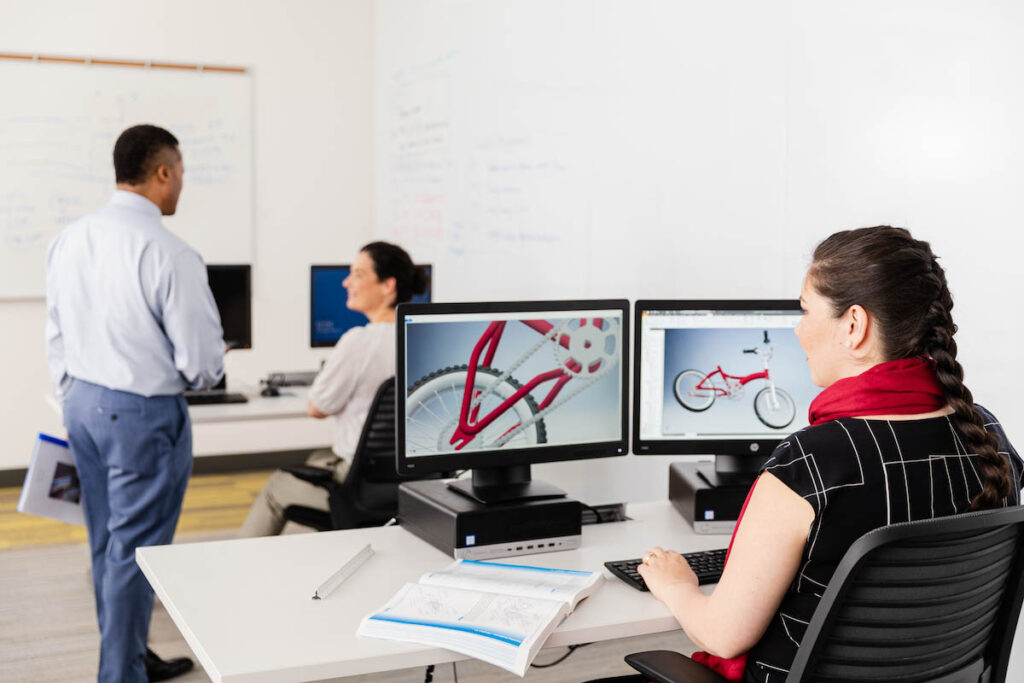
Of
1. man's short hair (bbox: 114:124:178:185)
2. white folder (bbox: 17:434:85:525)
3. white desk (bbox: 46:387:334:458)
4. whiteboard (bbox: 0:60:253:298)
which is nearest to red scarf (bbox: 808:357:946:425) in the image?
man's short hair (bbox: 114:124:178:185)

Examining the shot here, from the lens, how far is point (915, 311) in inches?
56.6

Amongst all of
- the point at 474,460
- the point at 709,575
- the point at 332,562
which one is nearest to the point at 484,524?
the point at 474,460

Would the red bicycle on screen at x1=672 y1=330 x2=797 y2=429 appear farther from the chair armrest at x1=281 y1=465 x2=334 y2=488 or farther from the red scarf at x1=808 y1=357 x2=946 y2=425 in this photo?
the chair armrest at x1=281 y1=465 x2=334 y2=488

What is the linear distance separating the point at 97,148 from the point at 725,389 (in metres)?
3.89

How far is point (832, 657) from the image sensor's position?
137 centimetres

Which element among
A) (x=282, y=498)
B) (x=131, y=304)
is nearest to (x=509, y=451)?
(x=131, y=304)

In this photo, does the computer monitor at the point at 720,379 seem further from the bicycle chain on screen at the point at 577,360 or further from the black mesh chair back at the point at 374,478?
the black mesh chair back at the point at 374,478

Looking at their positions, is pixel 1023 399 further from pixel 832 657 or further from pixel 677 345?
pixel 832 657

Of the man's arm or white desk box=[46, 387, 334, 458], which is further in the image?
white desk box=[46, 387, 334, 458]

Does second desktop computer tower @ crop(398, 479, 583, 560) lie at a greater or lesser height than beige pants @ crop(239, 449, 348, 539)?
greater

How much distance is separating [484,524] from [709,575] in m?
0.42

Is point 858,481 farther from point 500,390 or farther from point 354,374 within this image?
point 354,374

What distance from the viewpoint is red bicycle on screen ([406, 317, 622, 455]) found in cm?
204

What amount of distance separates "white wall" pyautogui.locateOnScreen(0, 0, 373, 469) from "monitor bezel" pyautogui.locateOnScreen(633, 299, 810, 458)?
3603 millimetres
